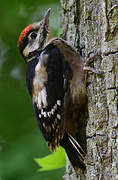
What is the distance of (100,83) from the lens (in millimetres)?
2459

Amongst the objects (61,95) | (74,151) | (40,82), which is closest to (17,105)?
(40,82)

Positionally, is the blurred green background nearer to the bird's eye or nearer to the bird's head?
the bird's head

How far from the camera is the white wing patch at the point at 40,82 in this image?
2.89 meters

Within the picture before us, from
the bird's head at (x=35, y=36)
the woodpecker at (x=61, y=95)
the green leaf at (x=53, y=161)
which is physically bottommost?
the green leaf at (x=53, y=161)

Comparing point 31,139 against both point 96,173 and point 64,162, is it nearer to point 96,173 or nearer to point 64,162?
point 64,162

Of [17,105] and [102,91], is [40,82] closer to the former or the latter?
[102,91]

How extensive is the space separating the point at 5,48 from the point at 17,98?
0.70m

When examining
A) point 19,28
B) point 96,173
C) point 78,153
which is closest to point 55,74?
point 78,153

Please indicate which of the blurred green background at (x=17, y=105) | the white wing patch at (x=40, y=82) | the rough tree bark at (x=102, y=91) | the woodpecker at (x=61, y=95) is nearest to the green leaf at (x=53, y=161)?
the woodpecker at (x=61, y=95)

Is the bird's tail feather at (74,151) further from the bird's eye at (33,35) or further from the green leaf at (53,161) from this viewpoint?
the bird's eye at (33,35)

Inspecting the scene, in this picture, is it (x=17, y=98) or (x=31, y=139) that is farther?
(x=17, y=98)

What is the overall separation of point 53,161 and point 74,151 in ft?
0.62

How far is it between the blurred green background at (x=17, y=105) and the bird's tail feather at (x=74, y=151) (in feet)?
1.90

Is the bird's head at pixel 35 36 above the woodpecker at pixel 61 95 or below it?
above
